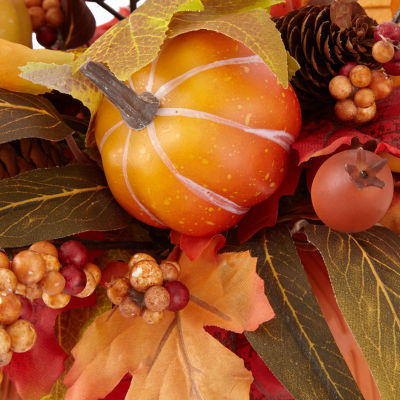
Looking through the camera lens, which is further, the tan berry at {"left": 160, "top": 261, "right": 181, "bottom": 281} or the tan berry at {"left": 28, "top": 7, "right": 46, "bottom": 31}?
the tan berry at {"left": 28, "top": 7, "right": 46, "bottom": 31}

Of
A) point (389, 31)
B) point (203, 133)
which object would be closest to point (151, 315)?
point (203, 133)

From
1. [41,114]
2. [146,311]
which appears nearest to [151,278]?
[146,311]

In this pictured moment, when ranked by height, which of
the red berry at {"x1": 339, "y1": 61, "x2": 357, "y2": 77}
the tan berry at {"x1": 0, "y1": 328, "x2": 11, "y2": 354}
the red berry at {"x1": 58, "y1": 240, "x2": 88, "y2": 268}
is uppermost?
the red berry at {"x1": 339, "y1": 61, "x2": 357, "y2": 77}

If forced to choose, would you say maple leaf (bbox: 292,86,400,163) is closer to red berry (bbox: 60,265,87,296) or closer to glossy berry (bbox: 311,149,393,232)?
glossy berry (bbox: 311,149,393,232)

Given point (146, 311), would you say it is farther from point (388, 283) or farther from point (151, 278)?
point (388, 283)

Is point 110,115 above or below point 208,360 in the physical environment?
above

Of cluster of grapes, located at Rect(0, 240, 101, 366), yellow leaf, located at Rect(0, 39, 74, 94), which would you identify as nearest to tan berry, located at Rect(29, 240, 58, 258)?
cluster of grapes, located at Rect(0, 240, 101, 366)
